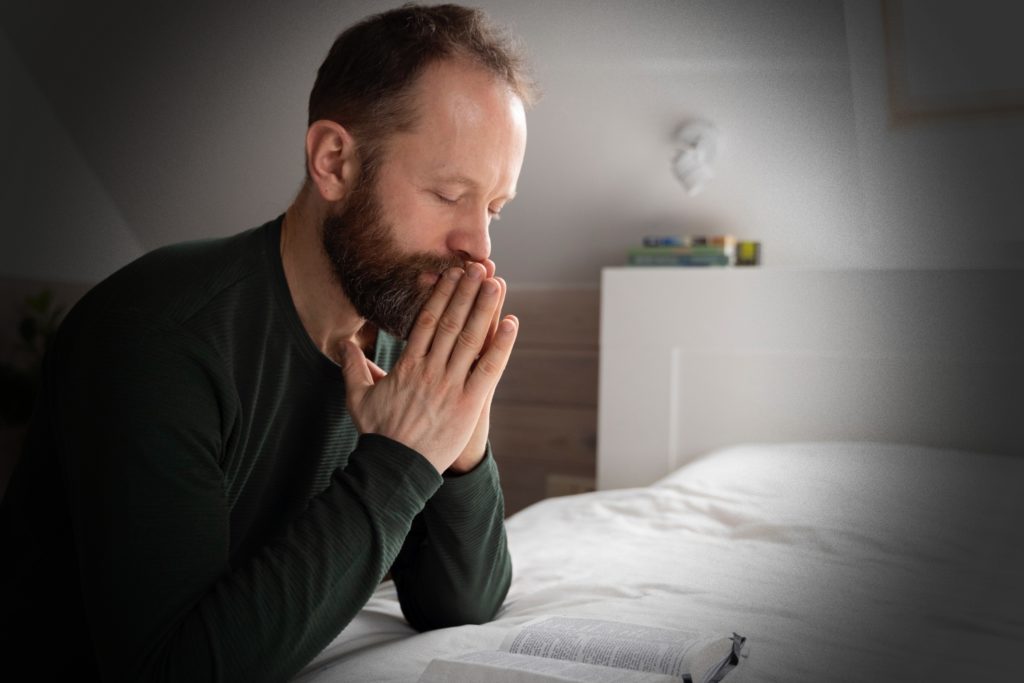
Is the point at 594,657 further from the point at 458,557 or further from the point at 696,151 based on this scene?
the point at 696,151

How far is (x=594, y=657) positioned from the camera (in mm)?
692

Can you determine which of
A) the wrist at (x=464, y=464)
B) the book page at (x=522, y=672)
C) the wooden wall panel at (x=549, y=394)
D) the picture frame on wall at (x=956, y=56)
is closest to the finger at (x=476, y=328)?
the wrist at (x=464, y=464)

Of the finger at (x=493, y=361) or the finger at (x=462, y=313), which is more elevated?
the finger at (x=462, y=313)

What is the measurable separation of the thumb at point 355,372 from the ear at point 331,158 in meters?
0.13

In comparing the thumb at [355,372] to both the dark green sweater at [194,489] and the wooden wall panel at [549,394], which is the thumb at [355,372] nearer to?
the dark green sweater at [194,489]

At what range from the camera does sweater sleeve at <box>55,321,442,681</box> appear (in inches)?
23.1

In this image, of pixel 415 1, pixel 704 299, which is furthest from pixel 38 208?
pixel 704 299

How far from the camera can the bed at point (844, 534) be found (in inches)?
22.8

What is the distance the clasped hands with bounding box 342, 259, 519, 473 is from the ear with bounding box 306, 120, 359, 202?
4.6 inches

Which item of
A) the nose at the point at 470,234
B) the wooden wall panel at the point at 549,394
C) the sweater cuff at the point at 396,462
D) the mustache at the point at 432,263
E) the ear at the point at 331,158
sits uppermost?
the ear at the point at 331,158

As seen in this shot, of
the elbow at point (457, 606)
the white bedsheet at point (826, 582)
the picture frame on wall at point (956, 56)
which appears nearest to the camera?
the picture frame on wall at point (956, 56)

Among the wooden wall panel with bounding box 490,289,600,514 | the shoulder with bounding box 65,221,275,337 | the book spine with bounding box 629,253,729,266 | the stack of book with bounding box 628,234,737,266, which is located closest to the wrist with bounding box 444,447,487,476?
the shoulder with bounding box 65,221,275,337

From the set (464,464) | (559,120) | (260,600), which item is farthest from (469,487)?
(559,120)

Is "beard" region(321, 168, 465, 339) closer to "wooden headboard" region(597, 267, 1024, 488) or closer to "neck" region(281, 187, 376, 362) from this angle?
"neck" region(281, 187, 376, 362)
